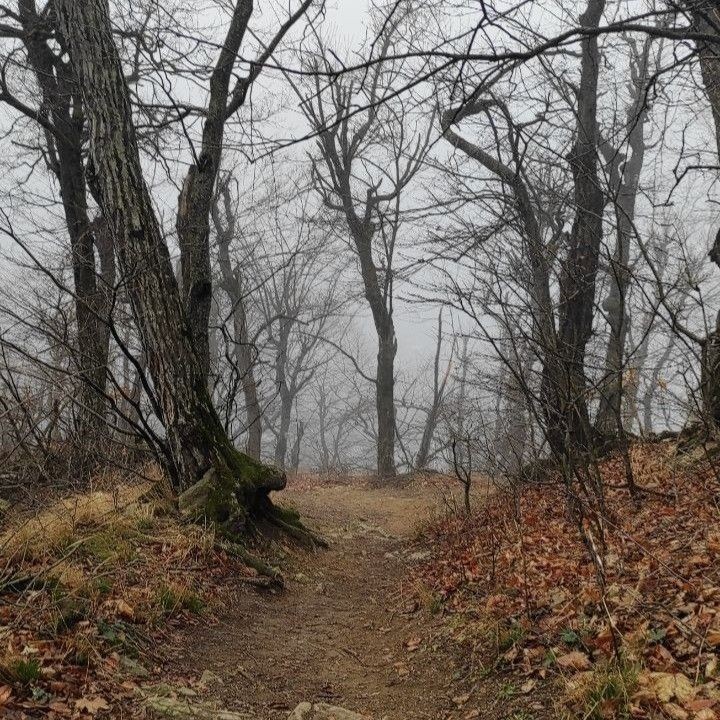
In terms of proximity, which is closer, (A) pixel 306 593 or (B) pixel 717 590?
(B) pixel 717 590

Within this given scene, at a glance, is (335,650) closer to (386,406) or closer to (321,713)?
(321,713)

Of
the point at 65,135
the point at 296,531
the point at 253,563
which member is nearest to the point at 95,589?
the point at 253,563

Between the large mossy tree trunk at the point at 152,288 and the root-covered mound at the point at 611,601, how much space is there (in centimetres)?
199

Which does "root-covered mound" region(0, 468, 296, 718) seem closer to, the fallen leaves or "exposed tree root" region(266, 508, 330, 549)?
"exposed tree root" region(266, 508, 330, 549)

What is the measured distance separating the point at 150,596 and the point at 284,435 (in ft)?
66.5

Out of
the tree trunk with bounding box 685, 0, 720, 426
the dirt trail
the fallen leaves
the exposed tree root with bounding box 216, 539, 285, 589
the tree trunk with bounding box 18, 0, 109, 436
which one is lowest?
the dirt trail

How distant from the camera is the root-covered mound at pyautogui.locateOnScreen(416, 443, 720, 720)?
2447 millimetres

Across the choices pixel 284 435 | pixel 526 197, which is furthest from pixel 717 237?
pixel 284 435

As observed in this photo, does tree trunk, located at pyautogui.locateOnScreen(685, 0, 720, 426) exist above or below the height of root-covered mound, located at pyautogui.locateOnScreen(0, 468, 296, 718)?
above

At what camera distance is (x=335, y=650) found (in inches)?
153

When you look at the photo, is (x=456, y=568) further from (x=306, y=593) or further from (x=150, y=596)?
(x=150, y=596)

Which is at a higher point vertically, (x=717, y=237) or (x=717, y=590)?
(x=717, y=237)

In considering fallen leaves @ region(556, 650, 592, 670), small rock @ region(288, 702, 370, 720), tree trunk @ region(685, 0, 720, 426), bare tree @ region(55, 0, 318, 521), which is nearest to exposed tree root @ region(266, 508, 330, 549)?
bare tree @ region(55, 0, 318, 521)

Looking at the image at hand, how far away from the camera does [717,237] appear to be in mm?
6059
